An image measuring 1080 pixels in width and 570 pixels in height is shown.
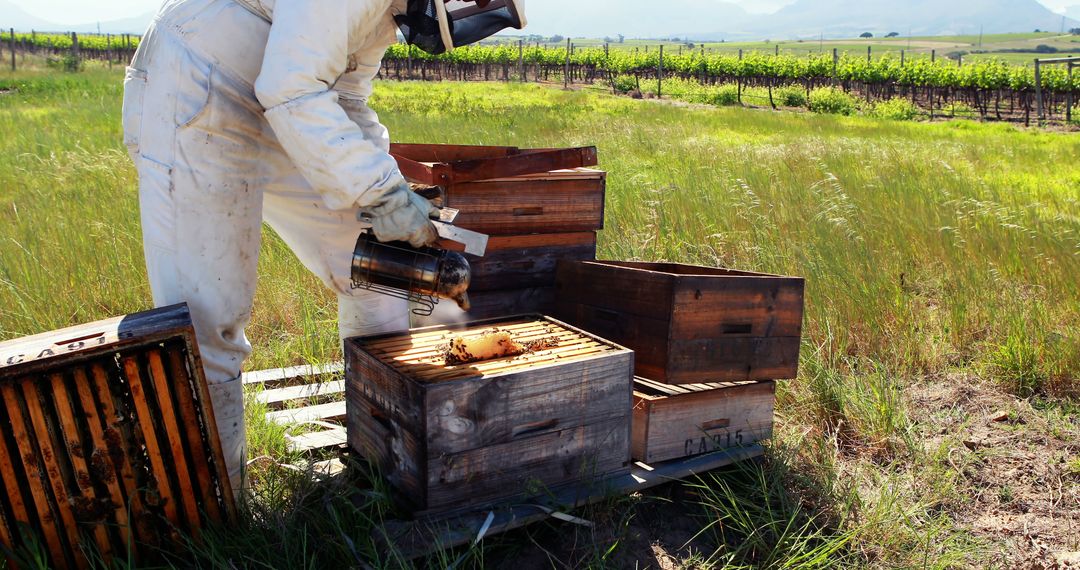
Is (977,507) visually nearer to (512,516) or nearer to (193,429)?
(512,516)

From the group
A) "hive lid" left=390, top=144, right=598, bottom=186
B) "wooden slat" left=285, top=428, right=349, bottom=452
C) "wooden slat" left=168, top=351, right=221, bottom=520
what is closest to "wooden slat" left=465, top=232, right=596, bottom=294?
"hive lid" left=390, top=144, right=598, bottom=186

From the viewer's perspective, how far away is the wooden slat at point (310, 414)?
126 inches

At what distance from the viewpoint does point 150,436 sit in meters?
2.18

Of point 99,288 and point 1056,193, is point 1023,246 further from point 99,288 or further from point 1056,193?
point 99,288

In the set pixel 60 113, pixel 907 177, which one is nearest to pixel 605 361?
pixel 907 177

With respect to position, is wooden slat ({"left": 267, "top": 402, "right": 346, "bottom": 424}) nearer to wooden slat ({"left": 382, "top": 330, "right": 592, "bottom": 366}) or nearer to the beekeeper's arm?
wooden slat ({"left": 382, "top": 330, "right": 592, "bottom": 366})

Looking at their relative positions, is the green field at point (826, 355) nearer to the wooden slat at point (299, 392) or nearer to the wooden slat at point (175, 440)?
the wooden slat at point (175, 440)

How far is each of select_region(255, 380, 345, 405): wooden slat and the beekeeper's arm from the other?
1384mm

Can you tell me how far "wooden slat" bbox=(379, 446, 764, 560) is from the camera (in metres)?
2.24

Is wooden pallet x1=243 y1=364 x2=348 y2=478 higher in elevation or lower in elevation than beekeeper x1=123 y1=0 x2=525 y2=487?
lower

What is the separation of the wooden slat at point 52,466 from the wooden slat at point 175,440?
251 mm

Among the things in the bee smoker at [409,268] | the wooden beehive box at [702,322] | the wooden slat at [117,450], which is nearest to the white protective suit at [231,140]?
the bee smoker at [409,268]

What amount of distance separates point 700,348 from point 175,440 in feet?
5.71

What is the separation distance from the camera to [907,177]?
809cm
